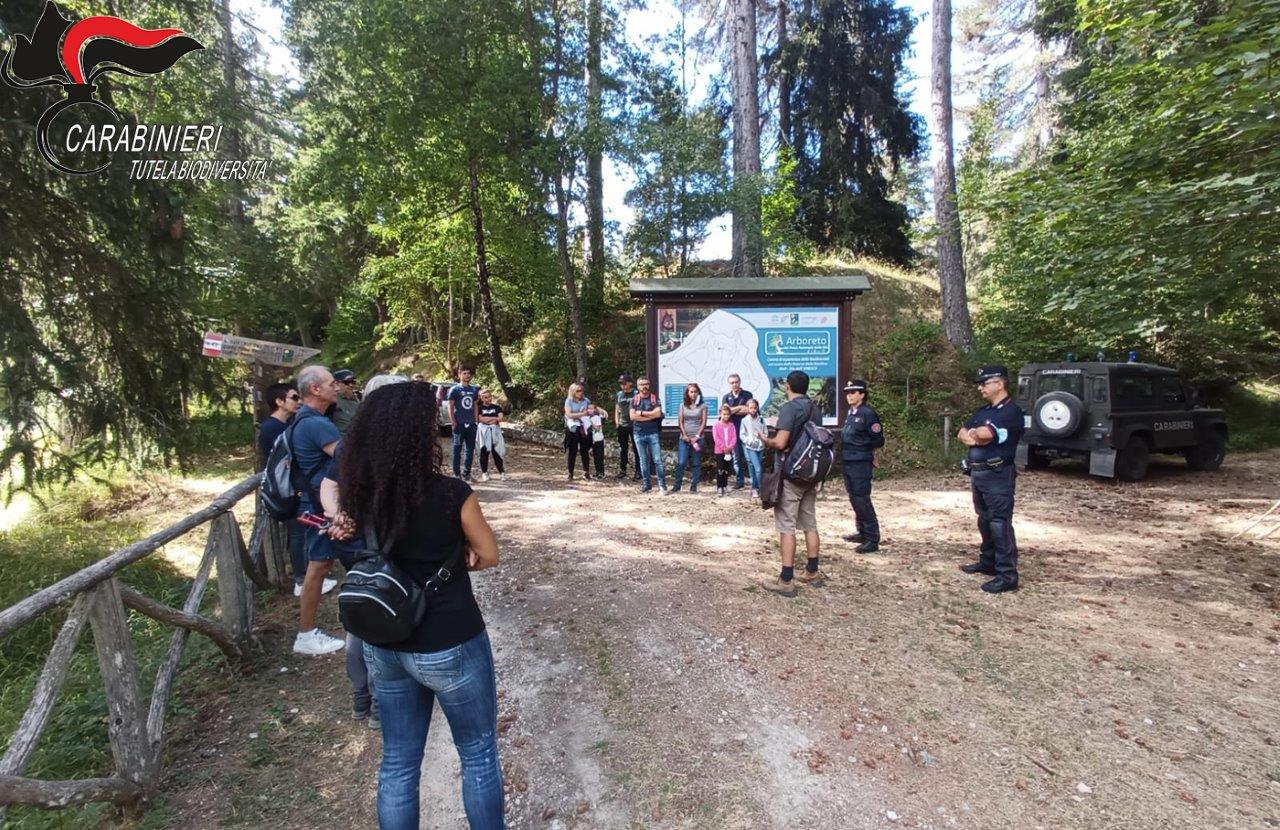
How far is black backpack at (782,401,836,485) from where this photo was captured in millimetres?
4930

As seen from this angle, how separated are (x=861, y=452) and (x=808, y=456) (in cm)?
153

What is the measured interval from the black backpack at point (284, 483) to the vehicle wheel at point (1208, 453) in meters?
14.2

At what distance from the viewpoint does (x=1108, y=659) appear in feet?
13.5

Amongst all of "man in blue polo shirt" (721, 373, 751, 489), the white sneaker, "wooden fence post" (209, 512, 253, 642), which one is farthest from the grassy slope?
"man in blue polo shirt" (721, 373, 751, 489)

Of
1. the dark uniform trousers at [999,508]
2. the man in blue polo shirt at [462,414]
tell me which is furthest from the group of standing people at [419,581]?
the man in blue polo shirt at [462,414]

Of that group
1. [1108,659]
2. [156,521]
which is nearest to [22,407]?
[156,521]

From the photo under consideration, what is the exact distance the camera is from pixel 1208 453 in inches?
436

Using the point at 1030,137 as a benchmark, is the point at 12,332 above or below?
below

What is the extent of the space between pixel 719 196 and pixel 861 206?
8.10m

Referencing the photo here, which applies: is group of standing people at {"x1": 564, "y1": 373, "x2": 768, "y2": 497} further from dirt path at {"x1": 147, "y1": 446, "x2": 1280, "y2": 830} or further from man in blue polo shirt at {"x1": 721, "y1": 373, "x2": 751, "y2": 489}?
dirt path at {"x1": 147, "y1": 446, "x2": 1280, "y2": 830}

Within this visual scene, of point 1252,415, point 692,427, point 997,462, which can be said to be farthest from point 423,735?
point 1252,415

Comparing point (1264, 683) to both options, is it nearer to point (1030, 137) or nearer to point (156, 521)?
point (156, 521)

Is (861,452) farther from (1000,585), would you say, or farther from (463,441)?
(463,441)

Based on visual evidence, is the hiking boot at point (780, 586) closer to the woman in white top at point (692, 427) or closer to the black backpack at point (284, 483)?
the black backpack at point (284, 483)
